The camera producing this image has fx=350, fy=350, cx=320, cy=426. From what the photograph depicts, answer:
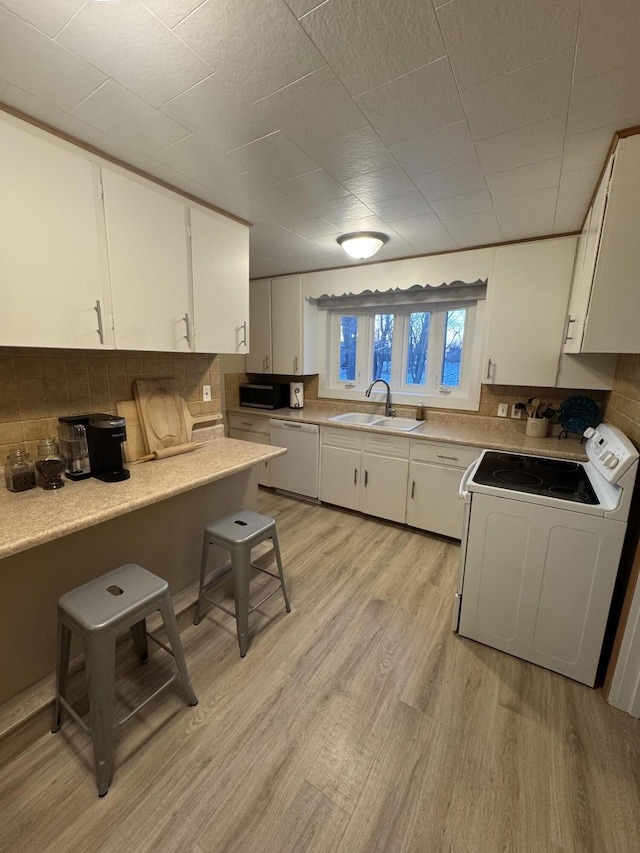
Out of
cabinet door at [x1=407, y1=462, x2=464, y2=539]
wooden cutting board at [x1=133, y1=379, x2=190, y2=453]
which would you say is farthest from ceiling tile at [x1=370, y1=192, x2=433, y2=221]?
cabinet door at [x1=407, y1=462, x2=464, y2=539]

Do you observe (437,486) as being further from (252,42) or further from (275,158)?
(252,42)

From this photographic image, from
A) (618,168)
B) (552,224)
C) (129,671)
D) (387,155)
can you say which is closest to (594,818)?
(129,671)

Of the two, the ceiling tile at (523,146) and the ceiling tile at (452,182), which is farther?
the ceiling tile at (452,182)

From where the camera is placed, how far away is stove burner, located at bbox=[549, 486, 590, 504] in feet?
5.05

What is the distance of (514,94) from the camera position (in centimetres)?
114

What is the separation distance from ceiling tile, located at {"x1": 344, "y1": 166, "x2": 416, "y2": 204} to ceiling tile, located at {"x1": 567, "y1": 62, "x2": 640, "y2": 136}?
0.66 metres

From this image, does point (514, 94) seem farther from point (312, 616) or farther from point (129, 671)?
point (129, 671)

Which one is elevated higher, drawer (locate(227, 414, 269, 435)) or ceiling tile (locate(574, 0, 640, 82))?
ceiling tile (locate(574, 0, 640, 82))

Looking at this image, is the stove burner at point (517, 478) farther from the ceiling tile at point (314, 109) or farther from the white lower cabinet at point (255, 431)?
the white lower cabinet at point (255, 431)

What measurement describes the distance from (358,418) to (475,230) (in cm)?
180

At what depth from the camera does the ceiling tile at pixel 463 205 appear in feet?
6.09

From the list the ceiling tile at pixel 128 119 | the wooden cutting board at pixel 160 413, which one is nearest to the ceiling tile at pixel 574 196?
the ceiling tile at pixel 128 119

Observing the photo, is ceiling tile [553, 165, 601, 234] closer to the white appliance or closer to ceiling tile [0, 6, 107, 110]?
the white appliance

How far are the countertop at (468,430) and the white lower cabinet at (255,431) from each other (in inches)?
2.8
